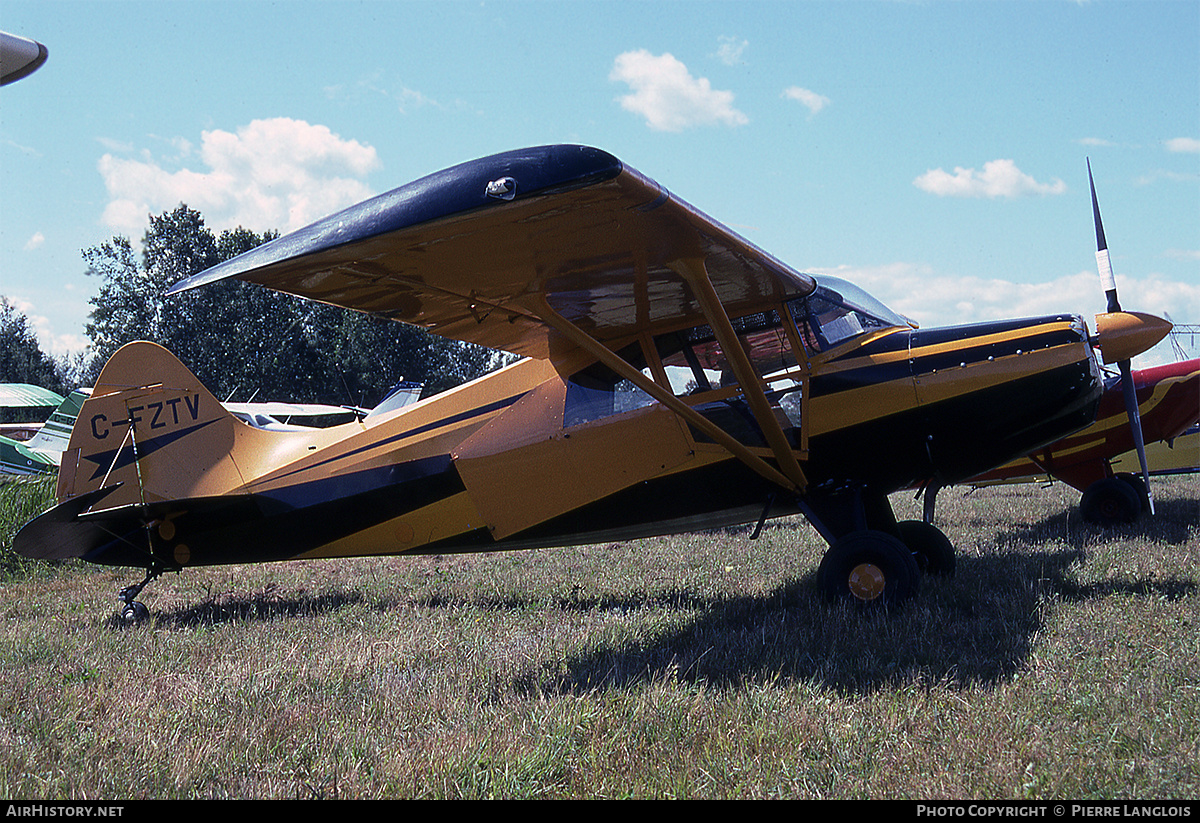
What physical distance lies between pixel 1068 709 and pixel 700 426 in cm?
264

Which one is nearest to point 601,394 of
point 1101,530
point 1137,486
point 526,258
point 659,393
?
point 659,393

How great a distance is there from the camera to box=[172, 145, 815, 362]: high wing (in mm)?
3590

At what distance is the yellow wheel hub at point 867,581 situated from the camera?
523cm

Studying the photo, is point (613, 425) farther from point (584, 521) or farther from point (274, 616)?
point (274, 616)

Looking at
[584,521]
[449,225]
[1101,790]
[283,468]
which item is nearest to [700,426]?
[584,521]

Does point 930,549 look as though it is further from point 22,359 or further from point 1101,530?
point 22,359

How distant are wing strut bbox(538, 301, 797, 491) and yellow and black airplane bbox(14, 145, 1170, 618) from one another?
0.02m

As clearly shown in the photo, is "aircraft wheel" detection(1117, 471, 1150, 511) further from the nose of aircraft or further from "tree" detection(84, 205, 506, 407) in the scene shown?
"tree" detection(84, 205, 506, 407)

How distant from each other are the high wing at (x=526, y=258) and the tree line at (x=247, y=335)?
39263 mm

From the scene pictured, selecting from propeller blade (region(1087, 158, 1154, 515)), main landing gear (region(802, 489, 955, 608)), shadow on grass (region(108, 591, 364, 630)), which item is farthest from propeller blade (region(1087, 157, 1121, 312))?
shadow on grass (region(108, 591, 364, 630))

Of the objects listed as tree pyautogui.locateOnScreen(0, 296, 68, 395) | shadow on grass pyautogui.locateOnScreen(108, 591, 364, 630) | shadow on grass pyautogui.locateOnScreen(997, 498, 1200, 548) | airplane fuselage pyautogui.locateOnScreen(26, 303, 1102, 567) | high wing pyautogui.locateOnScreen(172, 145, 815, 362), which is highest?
tree pyautogui.locateOnScreen(0, 296, 68, 395)

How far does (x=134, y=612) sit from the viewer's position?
6598 millimetres

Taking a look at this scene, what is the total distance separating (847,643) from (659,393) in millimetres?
1903

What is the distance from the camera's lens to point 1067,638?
425 centimetres
